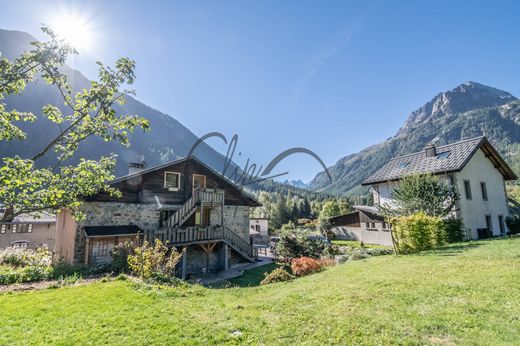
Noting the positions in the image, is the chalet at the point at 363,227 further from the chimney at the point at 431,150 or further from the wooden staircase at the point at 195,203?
the wooden staircase at the point at 195,203

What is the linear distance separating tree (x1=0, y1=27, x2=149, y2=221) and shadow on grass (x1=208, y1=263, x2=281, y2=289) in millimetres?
10015

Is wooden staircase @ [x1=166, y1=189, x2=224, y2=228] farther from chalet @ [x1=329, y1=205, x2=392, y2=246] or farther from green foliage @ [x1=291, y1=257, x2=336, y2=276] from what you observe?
chalet @ [x1=329, y1=205, x2=392, y2=246]

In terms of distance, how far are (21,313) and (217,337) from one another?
561cm

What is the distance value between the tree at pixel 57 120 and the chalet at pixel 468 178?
23.4 metres

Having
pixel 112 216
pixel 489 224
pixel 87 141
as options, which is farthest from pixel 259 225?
pixel 87 141

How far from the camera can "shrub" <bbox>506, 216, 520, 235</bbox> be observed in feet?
74.6

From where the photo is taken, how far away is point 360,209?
1319 inches

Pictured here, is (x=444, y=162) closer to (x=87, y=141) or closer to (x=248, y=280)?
(x=248, y=280)

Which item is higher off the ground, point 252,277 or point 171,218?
point 171,218

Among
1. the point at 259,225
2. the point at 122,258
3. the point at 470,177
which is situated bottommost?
the point at 122,258

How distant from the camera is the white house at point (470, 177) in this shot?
21688 millimetres

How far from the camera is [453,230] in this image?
19.4 meters

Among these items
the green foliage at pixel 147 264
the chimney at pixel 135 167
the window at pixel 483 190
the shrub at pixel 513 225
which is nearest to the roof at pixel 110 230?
the green foliage at pixel 147 264

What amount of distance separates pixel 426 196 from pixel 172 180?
19447mm
